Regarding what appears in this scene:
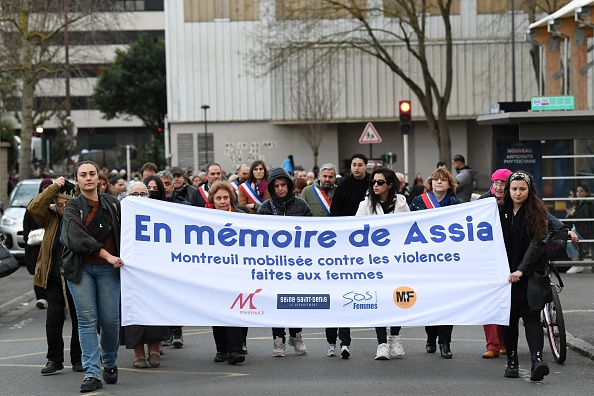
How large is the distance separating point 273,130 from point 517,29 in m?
12.3

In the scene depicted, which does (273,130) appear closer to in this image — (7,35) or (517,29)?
(517,29)

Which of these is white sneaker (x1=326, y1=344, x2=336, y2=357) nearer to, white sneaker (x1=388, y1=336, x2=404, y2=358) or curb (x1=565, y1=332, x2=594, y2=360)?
white sneaker (x1=388, y1=336, x2=404, y2=358)

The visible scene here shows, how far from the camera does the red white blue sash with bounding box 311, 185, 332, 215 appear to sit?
12875 millimetres

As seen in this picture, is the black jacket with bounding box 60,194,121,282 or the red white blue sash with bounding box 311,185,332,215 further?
the red white blue sash with bounding box 311,185,332,215

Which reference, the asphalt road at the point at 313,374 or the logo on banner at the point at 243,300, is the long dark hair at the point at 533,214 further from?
the logo on banner at the point at 243,300

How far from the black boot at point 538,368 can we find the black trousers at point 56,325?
433 centimetres

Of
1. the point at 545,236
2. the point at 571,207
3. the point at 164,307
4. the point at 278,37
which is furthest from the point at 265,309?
the point at 278,37

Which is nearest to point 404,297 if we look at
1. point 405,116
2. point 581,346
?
point 581,346

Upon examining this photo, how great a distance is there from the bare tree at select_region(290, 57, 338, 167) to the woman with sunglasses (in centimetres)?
3946

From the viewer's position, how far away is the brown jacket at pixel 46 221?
1047 centimetres

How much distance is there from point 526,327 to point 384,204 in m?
2.08

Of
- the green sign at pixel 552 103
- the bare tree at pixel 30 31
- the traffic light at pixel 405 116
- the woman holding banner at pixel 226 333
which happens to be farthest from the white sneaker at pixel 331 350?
the bare tree at pixel 30 31

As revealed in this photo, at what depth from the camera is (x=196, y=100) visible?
52750 mm

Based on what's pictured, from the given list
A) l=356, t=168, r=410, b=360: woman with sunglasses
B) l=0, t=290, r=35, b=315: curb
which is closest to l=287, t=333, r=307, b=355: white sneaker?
l=356, t=168, r=410, b=360: woman with sunglasses
